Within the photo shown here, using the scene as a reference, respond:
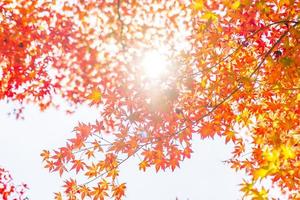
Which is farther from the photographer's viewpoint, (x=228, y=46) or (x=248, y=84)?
(x=228, y=46)

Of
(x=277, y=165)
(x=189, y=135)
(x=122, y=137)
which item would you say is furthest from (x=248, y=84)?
(x=277, y=165)

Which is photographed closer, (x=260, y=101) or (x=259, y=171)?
(x=259, y=171)

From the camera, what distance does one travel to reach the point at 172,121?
20.2 ft

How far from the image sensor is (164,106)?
638cm

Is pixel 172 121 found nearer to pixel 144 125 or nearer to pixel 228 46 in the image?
pixel 144 125

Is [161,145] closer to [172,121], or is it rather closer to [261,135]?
[172,121]

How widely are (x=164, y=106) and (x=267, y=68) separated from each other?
7.20 feet

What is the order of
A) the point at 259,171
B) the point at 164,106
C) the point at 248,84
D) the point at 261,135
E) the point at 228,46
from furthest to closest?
1. the point at 228,46
2. the point at 261,135
3. the point at 164,106
4. the point at 248,84
5. the point at 259,171

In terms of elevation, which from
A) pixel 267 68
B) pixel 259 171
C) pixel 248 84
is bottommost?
pixel 259 171

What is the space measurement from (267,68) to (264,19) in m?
0.92

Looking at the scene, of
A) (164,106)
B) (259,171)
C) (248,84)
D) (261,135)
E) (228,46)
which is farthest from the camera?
(228,46)

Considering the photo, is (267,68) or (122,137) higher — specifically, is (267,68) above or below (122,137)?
above

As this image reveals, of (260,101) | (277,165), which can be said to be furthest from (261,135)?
(277,165)

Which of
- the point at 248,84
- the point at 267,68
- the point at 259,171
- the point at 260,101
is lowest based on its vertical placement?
the point at 259,171
